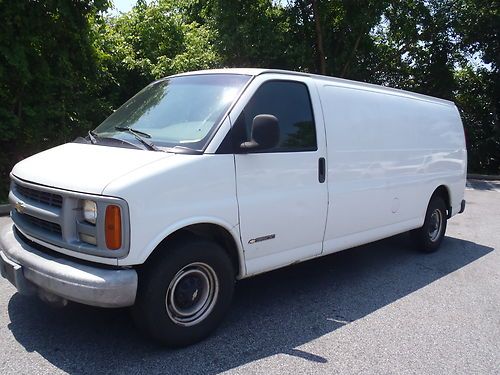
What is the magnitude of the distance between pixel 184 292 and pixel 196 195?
732mm

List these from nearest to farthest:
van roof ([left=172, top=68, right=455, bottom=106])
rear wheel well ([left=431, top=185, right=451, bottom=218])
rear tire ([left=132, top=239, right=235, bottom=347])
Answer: rear tire ([left=132, top=239, right=235, bottom=347]) < van roof ([left=172, top=68, right=455, bottom=106]) < rear wheel well ([left=431, top=185, right=451, bottom=218])

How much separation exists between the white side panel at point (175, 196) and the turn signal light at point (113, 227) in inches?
3.1

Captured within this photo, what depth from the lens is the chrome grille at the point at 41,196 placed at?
3.39 meters

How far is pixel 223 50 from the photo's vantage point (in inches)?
582

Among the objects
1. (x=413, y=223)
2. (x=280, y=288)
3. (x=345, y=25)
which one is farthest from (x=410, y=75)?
(x=280, y=288)

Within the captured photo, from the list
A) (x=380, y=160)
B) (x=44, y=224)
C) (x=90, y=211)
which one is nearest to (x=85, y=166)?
(x=90, y=211)

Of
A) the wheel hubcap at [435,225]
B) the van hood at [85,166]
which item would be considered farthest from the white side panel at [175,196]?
the wheel hubcap at [435,225]

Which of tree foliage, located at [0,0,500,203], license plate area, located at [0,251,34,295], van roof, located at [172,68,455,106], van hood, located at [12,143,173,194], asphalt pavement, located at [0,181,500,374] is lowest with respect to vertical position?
asphalt pavement, located at [0,181,500,374]

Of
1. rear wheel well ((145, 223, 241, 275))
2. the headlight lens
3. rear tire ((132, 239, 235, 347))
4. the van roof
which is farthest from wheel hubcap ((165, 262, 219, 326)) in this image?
the van roof

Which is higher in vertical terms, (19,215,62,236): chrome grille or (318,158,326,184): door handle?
(318,158,326,184): door handle

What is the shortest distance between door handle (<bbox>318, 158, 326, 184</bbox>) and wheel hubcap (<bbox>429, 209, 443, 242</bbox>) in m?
2.83

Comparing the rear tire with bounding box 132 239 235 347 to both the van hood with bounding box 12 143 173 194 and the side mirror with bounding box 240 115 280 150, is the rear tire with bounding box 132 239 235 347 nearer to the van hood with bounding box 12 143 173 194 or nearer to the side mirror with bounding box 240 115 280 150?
the van hood with bounding box 12 143 173 194

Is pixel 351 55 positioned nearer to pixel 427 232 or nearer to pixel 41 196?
pixel 427 232

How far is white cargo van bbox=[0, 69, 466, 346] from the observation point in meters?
3.22
